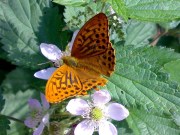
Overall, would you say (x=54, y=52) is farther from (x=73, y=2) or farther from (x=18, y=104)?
(x=18, y=104)

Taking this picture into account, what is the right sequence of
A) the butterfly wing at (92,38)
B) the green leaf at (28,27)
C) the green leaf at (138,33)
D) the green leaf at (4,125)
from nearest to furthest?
the butterfly wing at (92,38) → the green leaf at (28,27) → the green leaf at (4,125) → the green leaf at (138,33)

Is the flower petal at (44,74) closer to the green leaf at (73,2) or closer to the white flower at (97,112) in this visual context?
the white flower at (97,112)

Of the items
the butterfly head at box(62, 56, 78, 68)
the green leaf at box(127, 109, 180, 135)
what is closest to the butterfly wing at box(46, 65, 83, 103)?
the butterfly head at box(62, 56, 78, 68)

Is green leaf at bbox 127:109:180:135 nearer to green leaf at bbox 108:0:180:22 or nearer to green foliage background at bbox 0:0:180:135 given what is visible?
green foliage background at bbox 0:0:180:135

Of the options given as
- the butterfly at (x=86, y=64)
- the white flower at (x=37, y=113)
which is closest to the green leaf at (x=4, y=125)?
A: the white flower at (x=37, y=113)

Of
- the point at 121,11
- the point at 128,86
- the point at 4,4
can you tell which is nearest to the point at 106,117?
the point at 128,86

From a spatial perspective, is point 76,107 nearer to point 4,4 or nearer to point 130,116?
point 130,116

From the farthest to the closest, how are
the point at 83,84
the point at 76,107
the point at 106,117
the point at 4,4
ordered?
the point at 4,4, the point at 106,117, the point at 76,107, the point at 83,84
